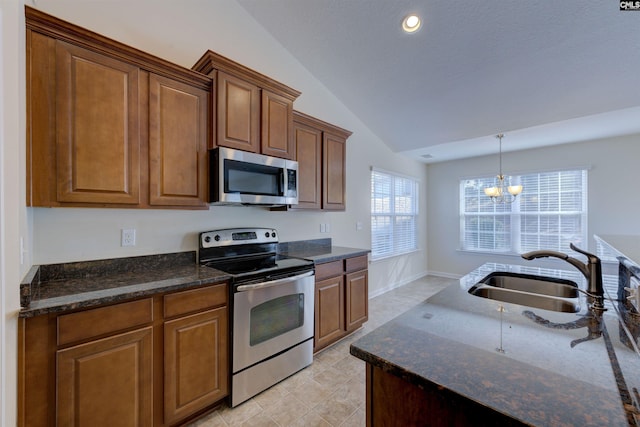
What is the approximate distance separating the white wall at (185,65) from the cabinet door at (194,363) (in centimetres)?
73

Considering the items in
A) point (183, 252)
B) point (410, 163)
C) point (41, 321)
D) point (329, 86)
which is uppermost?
point (329, 86)

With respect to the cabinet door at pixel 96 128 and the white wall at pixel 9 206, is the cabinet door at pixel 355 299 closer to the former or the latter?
the cabinet door at pixel 96 128

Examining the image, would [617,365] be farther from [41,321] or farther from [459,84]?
[459,84]

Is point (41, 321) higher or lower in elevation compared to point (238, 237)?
lower

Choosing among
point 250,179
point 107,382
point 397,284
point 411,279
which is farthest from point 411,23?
point 411,279

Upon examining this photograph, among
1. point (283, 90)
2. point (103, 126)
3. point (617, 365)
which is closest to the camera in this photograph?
point (617, 365)

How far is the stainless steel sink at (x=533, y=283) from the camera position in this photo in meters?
1.52

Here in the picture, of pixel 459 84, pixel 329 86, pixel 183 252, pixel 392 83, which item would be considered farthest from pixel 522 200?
pixel 183 252

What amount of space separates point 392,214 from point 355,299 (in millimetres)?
2344

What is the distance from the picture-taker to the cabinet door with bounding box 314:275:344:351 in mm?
2469

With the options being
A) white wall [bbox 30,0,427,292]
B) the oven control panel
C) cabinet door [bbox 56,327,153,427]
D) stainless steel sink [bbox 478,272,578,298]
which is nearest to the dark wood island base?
stainless steel sink [bbox 478,272,578,298]

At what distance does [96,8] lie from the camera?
1817mm

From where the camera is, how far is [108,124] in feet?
5.21

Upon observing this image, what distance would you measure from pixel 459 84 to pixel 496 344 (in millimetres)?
2970
